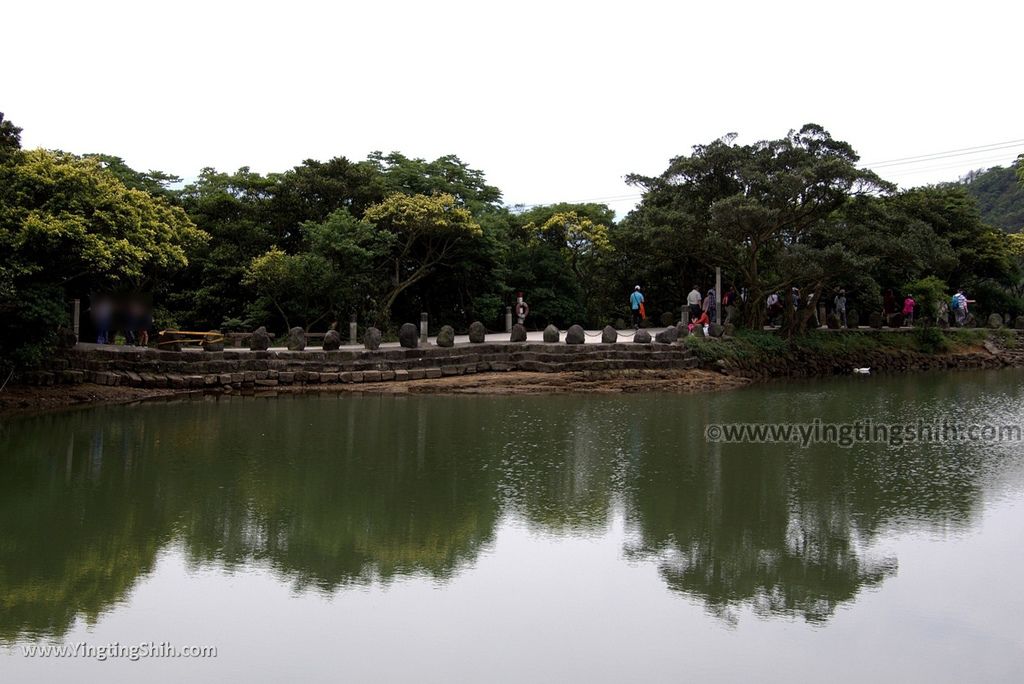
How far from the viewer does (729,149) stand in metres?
21.3

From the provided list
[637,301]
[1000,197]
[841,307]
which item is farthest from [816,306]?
[1000,197]

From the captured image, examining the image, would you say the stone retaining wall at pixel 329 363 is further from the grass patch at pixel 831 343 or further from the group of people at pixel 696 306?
the group of people at pixel 696 306

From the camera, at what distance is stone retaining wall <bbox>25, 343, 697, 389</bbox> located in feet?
53.5

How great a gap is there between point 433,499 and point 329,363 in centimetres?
944

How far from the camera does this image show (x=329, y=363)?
1783 centimetres

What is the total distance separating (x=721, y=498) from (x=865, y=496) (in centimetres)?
143

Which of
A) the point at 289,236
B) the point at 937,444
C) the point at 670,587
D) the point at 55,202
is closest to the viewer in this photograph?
the point at 670,587

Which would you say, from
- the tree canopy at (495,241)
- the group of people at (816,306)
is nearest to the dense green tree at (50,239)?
the tree canopy at (495,241)

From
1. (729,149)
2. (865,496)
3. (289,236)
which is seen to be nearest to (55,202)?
(289,236)

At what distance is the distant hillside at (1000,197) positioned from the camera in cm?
4406

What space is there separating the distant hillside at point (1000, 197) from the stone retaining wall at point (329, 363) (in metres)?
32.1

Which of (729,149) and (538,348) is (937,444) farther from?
(729,149)

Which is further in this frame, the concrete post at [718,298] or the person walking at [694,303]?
the person walking at [694,303]

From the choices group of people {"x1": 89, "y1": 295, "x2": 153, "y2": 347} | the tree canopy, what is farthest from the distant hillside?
group of people {"x1": 89, "y1": 295, "x2": 153, "y2": 347}
